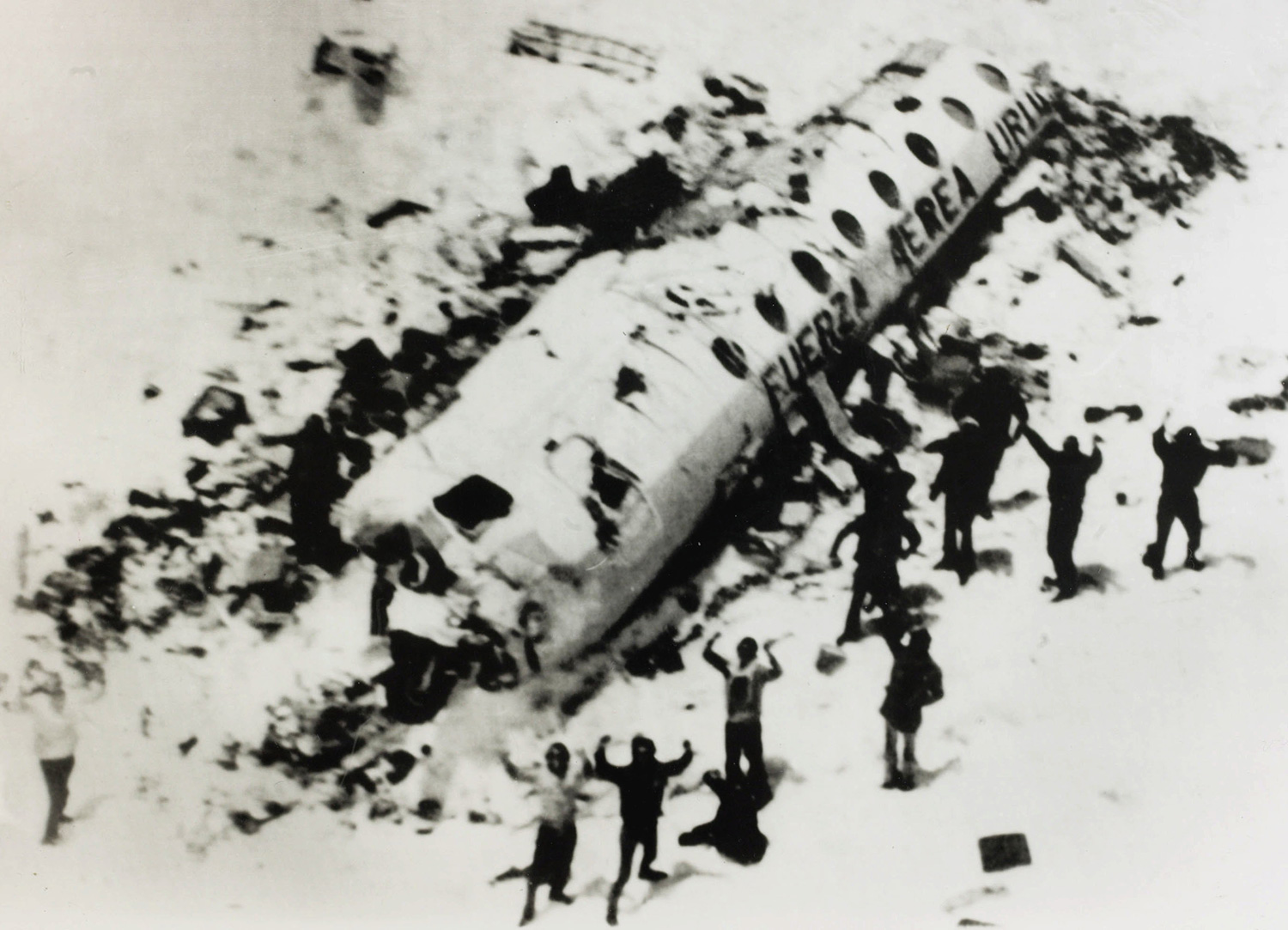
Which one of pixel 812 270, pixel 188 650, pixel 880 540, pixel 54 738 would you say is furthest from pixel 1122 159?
pixel 54 738

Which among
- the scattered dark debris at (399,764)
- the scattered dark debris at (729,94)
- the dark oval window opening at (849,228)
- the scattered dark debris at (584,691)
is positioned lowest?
the scattered dark debris at (399,764)

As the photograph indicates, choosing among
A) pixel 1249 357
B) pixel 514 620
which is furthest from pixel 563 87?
pixel 1249 357

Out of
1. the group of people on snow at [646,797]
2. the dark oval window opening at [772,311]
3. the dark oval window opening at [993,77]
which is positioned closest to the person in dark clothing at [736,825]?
the group of people on snow at [646,797]

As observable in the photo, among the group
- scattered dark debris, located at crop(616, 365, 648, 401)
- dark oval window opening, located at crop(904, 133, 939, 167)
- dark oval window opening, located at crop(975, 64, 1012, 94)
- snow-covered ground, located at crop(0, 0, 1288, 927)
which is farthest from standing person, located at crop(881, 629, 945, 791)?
dark oval window opening, located at crop(975, 64, 1012, 94)

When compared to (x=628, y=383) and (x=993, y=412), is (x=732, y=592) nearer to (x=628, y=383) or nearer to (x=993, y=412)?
(x=628, y=383)

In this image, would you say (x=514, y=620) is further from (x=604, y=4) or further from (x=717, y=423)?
(x=604, y=4)

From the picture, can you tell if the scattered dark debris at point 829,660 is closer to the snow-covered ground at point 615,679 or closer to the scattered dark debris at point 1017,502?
the snow-covered ground at point 615,679

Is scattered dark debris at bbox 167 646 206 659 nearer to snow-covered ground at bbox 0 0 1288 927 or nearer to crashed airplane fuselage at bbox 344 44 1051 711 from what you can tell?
snow-covered ground at bbox 0 0 1288 927
